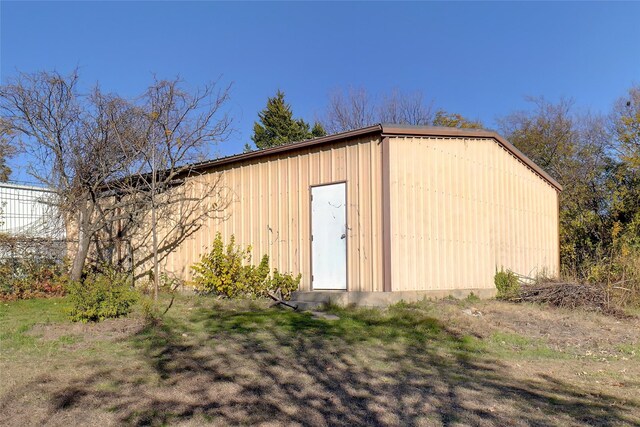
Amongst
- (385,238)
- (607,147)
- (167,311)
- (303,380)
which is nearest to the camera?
(303,380)

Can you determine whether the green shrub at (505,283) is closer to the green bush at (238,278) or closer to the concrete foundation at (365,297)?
the concrete foundation at (365,297)

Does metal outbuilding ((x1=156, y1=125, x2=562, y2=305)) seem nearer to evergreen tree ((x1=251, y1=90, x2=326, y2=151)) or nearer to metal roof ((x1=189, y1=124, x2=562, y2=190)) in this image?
metal roof ((x1=189, y1=124, x2=562, y2=190))

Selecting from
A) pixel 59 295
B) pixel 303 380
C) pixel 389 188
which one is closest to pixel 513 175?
pixel 389 188

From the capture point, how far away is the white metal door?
10.5 m

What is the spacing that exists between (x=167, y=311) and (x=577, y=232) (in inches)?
625

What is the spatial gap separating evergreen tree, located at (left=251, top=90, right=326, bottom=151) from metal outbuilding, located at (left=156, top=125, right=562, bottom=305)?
89.0 ft

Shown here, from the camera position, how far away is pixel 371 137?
10320mm

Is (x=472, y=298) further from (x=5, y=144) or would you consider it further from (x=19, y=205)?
(x=19, y=205)

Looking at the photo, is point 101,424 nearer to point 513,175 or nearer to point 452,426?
point 452,426

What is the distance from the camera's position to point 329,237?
35.4 ft

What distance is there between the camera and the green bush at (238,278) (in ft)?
36.9

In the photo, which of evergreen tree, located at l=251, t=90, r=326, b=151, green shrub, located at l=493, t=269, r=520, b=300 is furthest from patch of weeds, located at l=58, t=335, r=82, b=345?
→ evergreen tree, located at l=251, t=90, r=326, b=151

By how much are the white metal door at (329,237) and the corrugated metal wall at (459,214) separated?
1.08 metres

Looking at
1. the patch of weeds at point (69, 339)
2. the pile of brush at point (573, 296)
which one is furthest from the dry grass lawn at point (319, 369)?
the pile of brush at point (573, 296)
